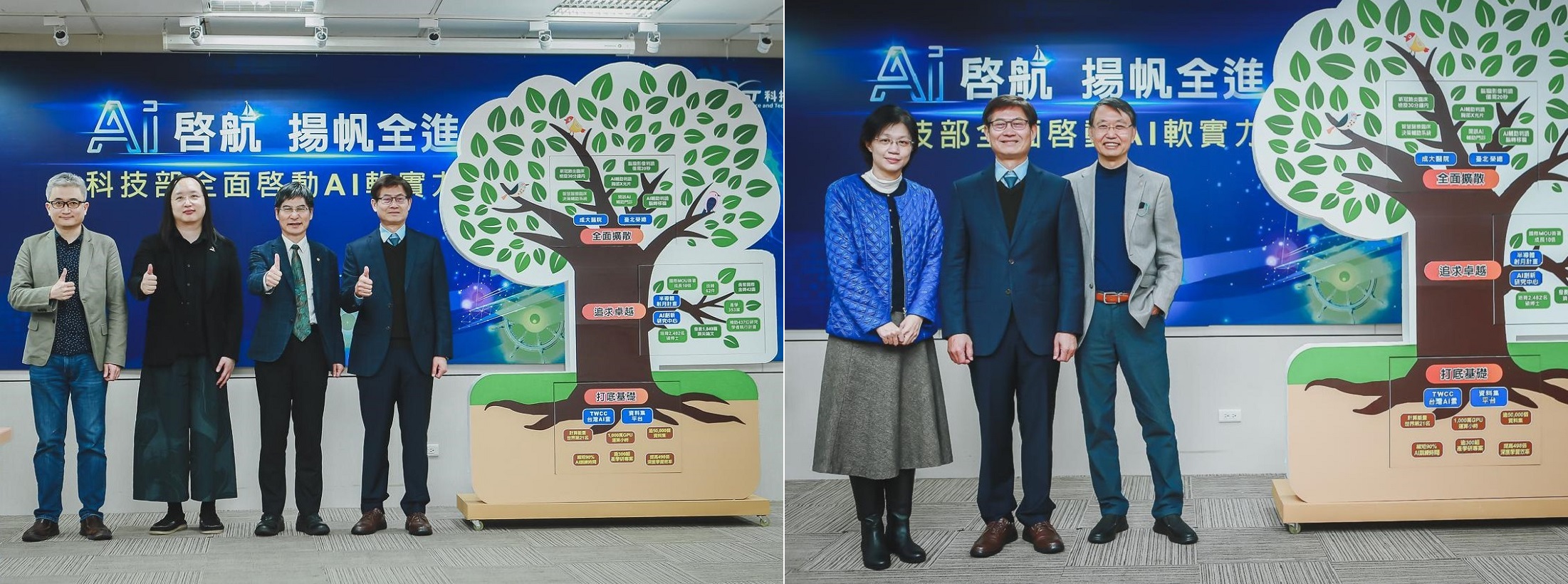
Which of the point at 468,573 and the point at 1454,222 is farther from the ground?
the point at 1454,222

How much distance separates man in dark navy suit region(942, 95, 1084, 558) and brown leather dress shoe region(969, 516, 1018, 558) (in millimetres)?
243

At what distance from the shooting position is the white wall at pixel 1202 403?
4.31 m

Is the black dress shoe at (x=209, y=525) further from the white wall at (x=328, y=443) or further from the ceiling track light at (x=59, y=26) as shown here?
the ceiling track light at (x=59, y=26)

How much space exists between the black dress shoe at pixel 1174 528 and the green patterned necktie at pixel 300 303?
3.25 meters

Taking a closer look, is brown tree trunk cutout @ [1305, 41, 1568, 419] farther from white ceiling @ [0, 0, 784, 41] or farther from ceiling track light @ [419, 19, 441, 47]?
ceiling track light @ [419, 19, 441, 47]

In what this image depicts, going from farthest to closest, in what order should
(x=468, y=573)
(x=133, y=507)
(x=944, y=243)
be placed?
(x=133, y=507), (x=468, y=573), (x=944, y=243)

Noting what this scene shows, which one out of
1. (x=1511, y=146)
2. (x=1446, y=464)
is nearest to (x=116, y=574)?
(x=1446, y=464)

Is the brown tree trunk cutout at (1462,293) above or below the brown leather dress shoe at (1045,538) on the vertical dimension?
above

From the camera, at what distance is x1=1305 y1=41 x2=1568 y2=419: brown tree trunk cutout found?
4.29m

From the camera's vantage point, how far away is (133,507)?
18.7 ft

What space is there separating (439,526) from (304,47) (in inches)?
76.8

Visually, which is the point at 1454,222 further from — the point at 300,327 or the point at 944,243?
the point at 300,327

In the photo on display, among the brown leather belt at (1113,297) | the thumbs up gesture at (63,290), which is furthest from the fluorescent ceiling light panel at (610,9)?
the brown leather belt at (1113,297)

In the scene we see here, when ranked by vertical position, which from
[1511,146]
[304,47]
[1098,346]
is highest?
[304,47]
